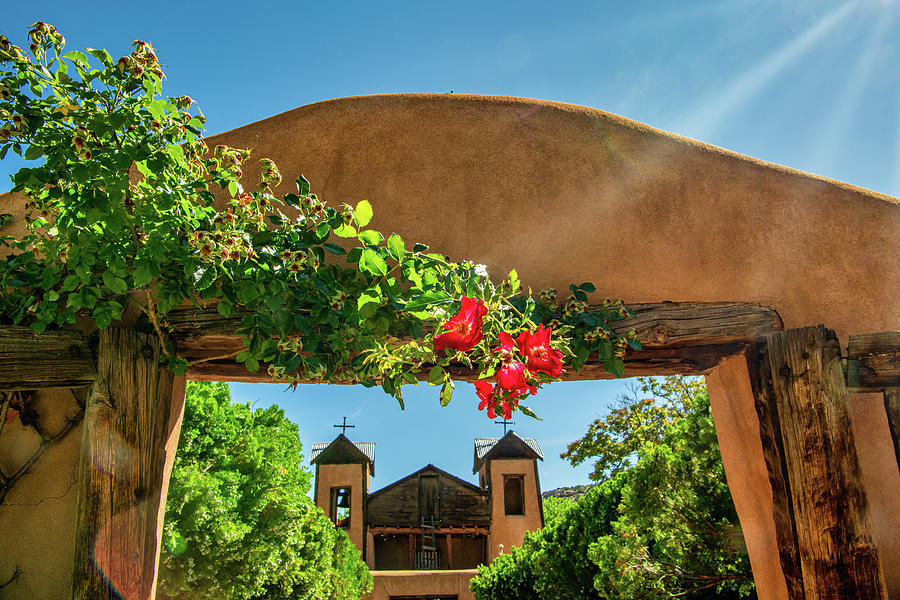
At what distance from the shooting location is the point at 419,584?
61.1 feet

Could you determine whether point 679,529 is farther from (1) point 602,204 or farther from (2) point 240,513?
(2) point 240,513

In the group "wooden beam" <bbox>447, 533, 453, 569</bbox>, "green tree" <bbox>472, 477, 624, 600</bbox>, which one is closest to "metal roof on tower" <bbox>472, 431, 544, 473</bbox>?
"wooden beam" <bbox>447, 533, 453, 569</bbox>

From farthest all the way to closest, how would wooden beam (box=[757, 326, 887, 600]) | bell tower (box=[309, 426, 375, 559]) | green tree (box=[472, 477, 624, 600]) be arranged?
bell tower (box=[309, 426, 375, 559]), green tree (box=[472, 477, 624, 600]), wooden beam (box=[757, 326, 887, 600])

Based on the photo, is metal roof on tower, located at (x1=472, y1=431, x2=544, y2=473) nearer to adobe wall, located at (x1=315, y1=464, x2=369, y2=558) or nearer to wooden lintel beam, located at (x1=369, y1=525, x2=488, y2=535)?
wooden lintel beam, located at (x1=369, y1=525, x2=488, y2=535)

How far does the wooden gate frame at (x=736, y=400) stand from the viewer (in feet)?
8.51

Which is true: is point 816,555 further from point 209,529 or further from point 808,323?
point 209,529

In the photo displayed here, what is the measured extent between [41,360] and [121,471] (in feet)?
2.17

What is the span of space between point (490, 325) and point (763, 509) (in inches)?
77.2

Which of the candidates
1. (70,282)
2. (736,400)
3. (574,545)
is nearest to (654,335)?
(736,400)

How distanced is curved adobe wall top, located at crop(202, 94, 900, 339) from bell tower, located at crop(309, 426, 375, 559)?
21833mm

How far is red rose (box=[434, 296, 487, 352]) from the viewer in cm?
213

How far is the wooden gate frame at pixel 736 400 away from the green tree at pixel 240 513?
6.69 metres

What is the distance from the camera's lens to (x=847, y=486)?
286 cm

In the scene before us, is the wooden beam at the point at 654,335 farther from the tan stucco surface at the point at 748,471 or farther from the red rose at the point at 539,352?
the red rose at the point at 539,352
